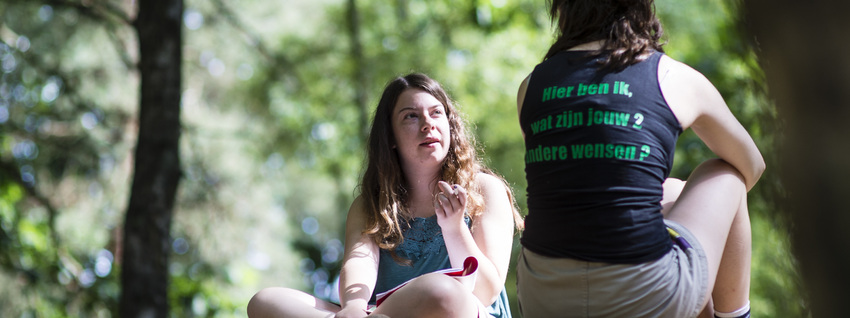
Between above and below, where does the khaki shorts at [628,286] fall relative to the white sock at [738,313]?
above

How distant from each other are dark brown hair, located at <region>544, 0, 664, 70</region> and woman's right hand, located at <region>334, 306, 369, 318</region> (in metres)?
0.86

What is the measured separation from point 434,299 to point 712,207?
698 millimetres

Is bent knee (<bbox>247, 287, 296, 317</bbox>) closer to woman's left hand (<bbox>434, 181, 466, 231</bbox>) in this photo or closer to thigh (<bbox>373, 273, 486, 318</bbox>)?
thigh (<bbox>373, 273, 486, 318</bbox>)

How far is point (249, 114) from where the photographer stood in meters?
9.18

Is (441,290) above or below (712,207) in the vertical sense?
below

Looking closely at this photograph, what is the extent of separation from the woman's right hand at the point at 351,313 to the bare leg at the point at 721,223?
2.81 feet

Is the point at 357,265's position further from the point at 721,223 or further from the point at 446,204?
the point at 721,223

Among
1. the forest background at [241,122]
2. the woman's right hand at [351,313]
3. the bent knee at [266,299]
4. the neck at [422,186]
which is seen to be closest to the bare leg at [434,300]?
the woman's right hand at [351,313]

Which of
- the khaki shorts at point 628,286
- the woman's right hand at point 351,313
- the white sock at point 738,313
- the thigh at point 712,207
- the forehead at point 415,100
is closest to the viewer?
the khaki shorts at point 628,286

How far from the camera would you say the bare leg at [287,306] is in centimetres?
180

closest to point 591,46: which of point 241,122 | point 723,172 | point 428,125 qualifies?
point 723,172

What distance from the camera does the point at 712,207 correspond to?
4.85ft

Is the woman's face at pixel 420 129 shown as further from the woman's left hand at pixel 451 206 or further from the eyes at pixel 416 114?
the woman's left hand at pixel 451 206

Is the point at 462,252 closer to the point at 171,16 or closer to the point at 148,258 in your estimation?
the point at 148,258
